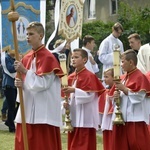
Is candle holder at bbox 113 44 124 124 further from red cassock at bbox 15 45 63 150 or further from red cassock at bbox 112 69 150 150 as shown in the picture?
red cassock at bbox 15 45 63 150

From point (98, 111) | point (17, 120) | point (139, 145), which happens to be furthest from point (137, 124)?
point (17, 120)

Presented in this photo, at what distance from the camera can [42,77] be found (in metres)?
7.14

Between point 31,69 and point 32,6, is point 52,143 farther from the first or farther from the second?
point 32,6

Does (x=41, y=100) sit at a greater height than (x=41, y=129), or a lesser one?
greater

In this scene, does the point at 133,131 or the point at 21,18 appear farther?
the point at 21,18

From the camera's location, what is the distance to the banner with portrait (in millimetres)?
10477

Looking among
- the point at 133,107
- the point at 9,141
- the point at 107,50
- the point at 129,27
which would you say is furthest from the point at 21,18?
the point at 129,27

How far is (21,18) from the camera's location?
1088 cm

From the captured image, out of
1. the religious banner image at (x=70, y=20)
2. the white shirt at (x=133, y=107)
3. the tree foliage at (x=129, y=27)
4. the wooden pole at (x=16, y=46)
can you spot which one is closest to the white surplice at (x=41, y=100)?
the wooden pole at (x=16, y=46)

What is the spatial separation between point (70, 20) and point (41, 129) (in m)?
5.34

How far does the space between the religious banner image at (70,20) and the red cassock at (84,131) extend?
11.5 feet

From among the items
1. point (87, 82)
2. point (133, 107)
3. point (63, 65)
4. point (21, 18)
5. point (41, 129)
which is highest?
point (21, 18)

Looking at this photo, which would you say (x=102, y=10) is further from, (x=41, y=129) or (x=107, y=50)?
(x=41, y=129)

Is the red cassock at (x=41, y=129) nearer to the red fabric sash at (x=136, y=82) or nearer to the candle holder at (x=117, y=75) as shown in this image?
the candle holder at (x=117, y=75)
